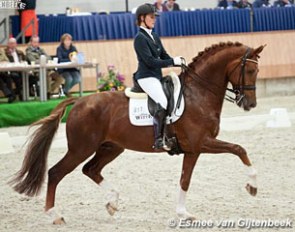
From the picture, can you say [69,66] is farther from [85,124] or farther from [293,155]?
[85,124]

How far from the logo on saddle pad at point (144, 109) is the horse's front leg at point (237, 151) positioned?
0.41 meters

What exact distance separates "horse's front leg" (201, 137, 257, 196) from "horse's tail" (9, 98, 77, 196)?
1.45 meters

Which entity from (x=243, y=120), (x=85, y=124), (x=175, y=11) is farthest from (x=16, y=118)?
(x=85, y=124)

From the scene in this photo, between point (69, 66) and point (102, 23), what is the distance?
3.30 metres

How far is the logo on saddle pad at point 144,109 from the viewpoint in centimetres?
740

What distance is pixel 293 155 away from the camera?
11.0 m

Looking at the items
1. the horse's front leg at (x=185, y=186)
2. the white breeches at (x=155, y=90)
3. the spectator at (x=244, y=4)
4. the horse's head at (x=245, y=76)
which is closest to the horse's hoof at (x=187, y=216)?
the horse's front leg at (x=185, y=186)

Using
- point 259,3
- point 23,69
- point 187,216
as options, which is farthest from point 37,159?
point 259,3

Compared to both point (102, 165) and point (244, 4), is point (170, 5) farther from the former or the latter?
point (102, 165)

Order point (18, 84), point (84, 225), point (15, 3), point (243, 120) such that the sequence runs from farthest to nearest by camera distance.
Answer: point (15, 3), point (18, 84), point (243, 120), point (84, 225)

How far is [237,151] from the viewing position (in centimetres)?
705

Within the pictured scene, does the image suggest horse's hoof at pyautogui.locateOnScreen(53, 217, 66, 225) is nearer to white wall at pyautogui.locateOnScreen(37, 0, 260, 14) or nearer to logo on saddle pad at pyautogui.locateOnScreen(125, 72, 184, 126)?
logo on saddle pad at pyautogui.locateOnScreen(125, 72, 184, 126)

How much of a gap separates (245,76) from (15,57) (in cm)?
856

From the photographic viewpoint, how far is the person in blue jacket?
24.1 feet
